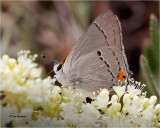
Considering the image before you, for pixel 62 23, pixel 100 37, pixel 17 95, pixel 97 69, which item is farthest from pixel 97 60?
pixel 62 23

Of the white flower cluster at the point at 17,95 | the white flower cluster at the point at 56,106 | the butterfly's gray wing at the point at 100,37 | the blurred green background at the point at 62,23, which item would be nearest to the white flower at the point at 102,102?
the white flower cluster at the point at 56,106

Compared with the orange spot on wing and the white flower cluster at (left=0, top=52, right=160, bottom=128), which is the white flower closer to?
the white flower cluster at (left=0, top=52, right=160, bottom=128)

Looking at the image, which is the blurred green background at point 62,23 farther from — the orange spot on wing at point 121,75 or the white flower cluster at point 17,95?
the white flower cluster at point 17,95

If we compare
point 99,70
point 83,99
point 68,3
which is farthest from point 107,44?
point 68,3

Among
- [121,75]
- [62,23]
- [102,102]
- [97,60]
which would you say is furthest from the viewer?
[62,23]

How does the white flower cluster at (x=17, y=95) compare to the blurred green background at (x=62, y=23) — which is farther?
the blurred green background at (x=62, y=23)

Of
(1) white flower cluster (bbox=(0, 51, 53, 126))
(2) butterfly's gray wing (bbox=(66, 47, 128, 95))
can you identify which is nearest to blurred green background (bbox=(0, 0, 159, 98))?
(2) butterfly's gray wing (bbox=(66, 47, 128, 95))

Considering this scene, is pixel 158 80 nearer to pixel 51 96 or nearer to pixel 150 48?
pixel 150 48

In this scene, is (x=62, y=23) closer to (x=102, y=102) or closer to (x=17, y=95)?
(x=102, y=102)
